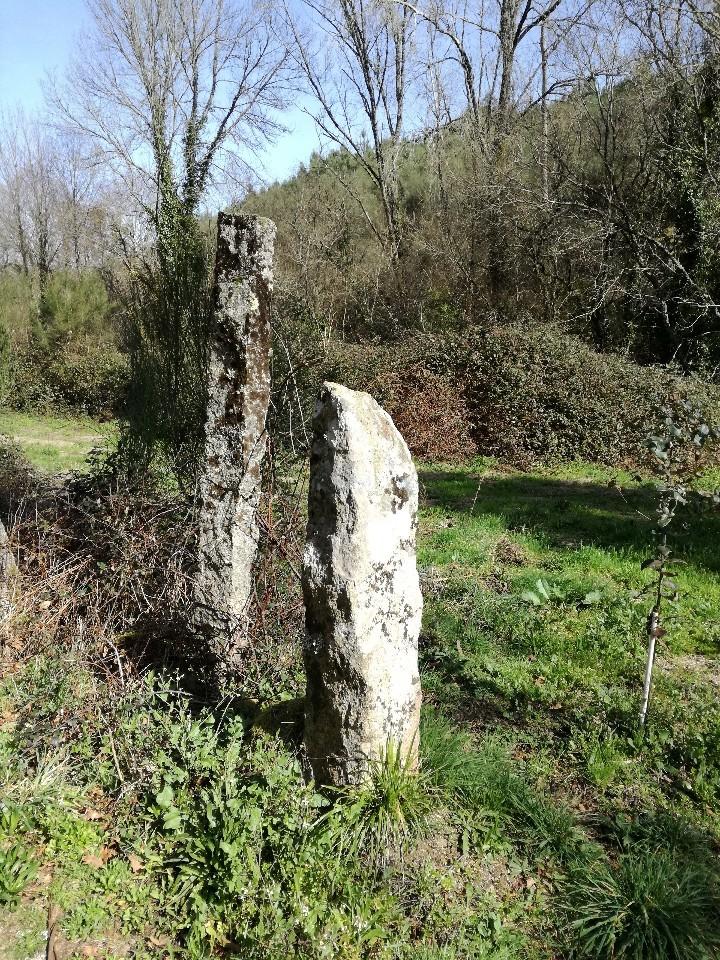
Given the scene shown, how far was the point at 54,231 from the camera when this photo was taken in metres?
26.2

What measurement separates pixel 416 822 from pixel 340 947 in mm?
572

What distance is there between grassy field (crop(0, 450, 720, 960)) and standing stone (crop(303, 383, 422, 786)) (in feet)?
0.72

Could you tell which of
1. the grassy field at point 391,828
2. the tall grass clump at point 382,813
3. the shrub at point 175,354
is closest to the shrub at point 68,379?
the shrub at point 175,354

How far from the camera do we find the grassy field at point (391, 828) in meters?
2.78

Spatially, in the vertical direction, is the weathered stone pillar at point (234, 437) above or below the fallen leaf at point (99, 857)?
above

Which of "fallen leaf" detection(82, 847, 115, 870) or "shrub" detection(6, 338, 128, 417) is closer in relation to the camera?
"fallen leaf" detection(82, 847, 115, 870)

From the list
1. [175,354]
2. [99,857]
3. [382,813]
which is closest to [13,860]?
[99,857]

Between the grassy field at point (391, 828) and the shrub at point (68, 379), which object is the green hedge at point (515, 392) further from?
the grassy field at point (391, 828)

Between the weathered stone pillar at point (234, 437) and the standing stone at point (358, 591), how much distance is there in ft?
4.71

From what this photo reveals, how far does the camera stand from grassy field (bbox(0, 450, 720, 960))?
9.13ft

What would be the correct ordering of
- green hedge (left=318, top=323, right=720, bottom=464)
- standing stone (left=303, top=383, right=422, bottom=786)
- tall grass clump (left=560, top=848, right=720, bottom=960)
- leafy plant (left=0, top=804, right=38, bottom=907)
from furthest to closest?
green hedge (left=318, top=323, right=720, bottom=464) < standing stone (left=303, top=383, right=422, bottom=786) < leafy plant (left=0, top=804, right=38, bottom=907) < tall grass clump (left=560, top=848, right=720, bottom=960)

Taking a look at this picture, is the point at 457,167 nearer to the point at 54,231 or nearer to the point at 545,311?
the point at 545,311

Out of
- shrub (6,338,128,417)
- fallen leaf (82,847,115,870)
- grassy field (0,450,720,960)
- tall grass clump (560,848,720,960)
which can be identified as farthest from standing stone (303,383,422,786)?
shrub (6,338,128,417)

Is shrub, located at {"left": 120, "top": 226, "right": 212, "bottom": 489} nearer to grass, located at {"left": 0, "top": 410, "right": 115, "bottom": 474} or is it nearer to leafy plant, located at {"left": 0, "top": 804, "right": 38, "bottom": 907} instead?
leafy plant, located at {"left": 0, "top": 804, "right": 38, "bottom": 907}
